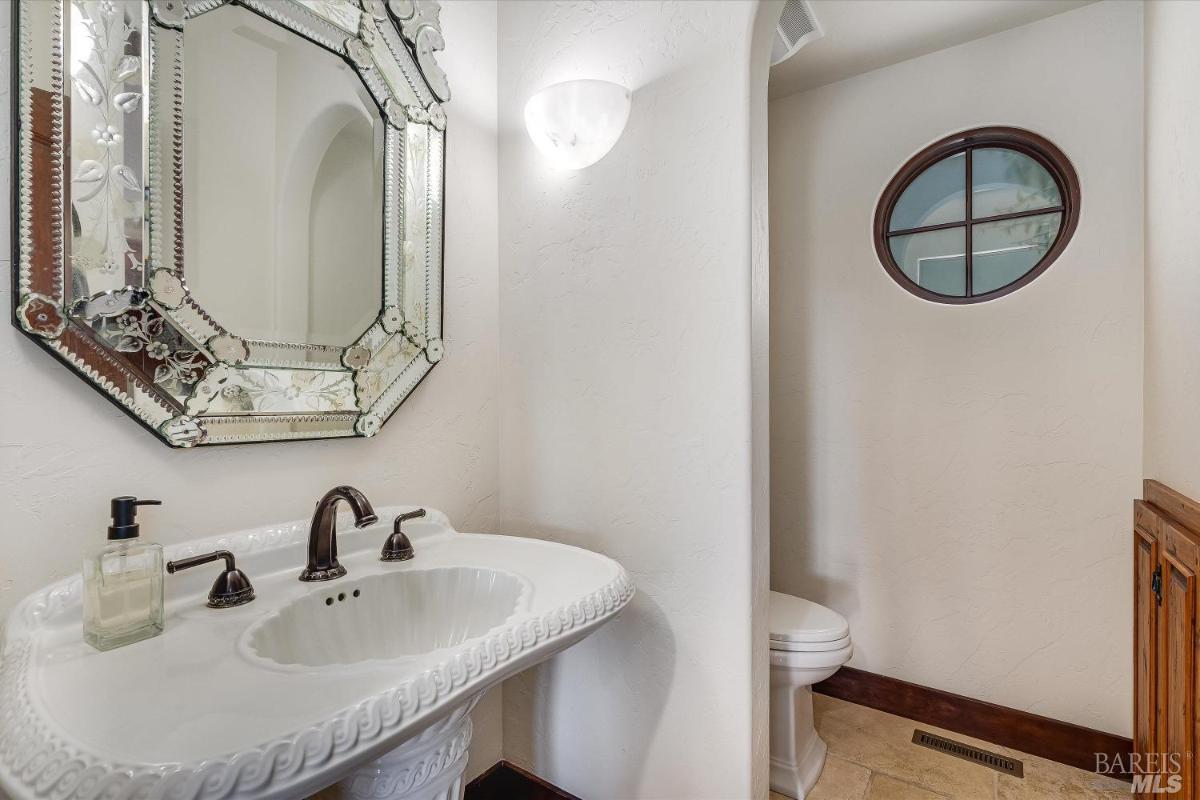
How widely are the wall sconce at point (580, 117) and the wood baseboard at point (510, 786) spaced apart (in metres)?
1.59

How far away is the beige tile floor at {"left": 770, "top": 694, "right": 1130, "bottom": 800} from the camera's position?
1661 mm

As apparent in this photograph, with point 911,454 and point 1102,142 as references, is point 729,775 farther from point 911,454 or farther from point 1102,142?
point 1102,142

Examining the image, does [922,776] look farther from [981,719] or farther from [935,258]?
[935,258]

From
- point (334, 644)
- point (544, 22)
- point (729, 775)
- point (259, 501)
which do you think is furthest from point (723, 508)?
point (544, 22)

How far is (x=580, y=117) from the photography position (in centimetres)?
135

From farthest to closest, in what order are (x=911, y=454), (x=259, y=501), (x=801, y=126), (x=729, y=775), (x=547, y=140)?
(x=801, y=126)
(x=911, y=454)
(x=547, y=140)
(x=729, y=775)
(x=259, y=501)

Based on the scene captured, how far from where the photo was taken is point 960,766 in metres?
1.79

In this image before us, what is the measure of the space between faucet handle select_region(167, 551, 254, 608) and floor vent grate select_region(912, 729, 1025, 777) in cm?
206

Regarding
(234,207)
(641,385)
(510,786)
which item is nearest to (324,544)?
(234,207)

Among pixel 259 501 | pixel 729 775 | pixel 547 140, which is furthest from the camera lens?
pixel 547 140

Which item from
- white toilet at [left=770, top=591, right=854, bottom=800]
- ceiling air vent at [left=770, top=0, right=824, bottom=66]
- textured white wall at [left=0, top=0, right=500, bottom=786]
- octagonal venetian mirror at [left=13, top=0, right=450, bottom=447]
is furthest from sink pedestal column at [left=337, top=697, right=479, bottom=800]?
ceiling air vent at [left=770, top=0, right=824, bottom=66]

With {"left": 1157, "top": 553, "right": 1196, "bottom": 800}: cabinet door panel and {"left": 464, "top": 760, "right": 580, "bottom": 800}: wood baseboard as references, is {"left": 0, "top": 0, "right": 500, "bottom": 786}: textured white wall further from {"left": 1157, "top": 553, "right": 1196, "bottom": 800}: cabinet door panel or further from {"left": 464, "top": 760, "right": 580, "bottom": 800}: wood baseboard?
{"left": 1157, "top": 553, "right": 1196, "bottom": 800}: cabinet door panel

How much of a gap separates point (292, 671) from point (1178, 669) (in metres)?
1.59

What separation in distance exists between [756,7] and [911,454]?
1578 mm
